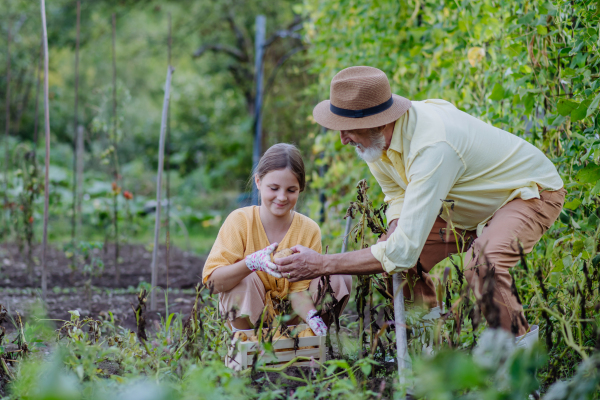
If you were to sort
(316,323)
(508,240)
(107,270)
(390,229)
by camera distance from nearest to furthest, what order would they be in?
1. (508,240)
2. (316,323)
3. (390,229)
4. (107,270)

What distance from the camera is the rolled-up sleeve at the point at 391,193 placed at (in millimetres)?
2514

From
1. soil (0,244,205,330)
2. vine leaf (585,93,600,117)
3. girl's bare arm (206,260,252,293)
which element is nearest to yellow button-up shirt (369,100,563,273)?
vine leaf (585,93,600,117)

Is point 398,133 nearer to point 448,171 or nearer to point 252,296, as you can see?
point 448,171

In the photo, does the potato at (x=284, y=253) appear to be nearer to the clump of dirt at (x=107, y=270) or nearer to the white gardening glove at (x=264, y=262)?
the white gardening glove at (x=264, y=262)

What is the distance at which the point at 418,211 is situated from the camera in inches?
77.0

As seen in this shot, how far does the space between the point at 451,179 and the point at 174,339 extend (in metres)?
1.37

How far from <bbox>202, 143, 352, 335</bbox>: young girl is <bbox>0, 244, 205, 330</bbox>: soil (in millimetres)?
778

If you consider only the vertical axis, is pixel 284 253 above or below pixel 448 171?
below

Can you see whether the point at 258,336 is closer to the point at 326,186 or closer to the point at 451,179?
the point at 451,179

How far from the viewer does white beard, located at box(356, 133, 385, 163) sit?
221cm

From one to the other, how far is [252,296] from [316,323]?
30cm

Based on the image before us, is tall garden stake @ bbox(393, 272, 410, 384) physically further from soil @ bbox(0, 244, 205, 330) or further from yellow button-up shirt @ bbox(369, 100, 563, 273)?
soil @ bbox(0, 244, 205, 330)

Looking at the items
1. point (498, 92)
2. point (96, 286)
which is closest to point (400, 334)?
point (498, 92)

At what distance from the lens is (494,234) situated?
7.06 ft
